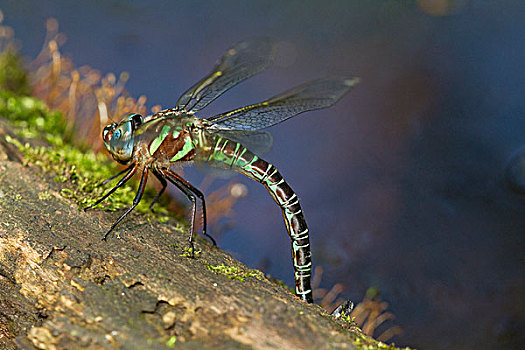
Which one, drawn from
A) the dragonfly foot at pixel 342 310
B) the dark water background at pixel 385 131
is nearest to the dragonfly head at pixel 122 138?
Answer: the dragonfly foot at pixel 342 310

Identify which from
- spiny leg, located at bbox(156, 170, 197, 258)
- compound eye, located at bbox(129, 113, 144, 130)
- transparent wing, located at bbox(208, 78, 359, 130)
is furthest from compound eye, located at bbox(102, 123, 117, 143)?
transparent wing, located at bbox(208, 78, 359, 130)

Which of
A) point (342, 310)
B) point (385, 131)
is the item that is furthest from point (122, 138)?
point (385, 131)

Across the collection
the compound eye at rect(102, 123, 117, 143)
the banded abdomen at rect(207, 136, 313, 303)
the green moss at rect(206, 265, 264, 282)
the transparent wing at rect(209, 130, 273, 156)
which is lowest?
the green moss at rect(206, 265, 264, 282)

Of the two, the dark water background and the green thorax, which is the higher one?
the dark water background

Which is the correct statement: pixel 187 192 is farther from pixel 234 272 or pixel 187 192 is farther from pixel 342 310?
pixel 342 310

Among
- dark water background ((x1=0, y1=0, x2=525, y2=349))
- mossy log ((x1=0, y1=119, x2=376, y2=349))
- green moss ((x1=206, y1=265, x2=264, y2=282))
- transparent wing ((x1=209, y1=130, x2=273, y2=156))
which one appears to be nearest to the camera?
mossy log ((x1=0, y1=119, x2=376, y2=349))

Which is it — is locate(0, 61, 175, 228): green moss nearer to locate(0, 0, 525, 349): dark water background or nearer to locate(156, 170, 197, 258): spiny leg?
locate(156, 170, 197, 258): spiny leg

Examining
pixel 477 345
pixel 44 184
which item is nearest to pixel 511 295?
pixel 477 345
